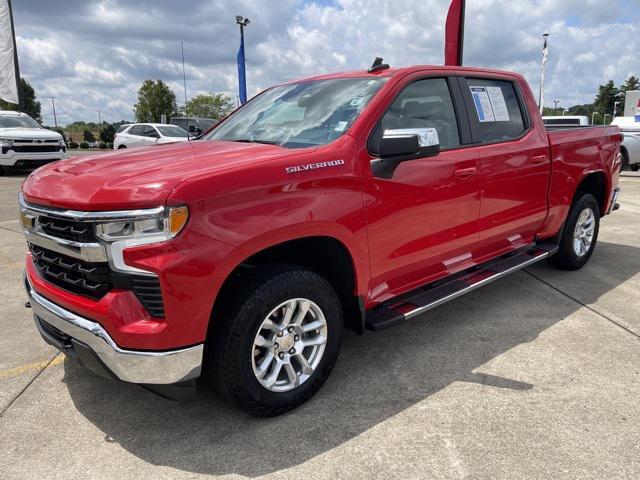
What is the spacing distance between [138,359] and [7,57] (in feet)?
65.6

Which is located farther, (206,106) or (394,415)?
(206,106)

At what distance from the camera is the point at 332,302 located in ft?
9.43

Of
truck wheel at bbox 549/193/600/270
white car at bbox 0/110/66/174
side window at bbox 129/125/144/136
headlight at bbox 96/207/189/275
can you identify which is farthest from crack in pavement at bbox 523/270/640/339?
side window at bbox 129/125/144/136

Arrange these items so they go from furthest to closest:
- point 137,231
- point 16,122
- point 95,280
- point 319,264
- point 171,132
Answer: point 171,132, point 16,122, point 319,264, point 95,280, point 137,231

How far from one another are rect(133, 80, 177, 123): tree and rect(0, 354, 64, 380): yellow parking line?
57088mm

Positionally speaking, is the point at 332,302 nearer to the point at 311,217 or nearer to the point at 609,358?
the point at 311,217

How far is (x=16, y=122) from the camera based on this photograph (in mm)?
15023

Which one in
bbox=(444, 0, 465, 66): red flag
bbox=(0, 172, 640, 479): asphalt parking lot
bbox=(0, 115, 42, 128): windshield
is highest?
bbox=(444, 0, 465, 66): red flag

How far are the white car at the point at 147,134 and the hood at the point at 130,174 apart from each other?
597 inches

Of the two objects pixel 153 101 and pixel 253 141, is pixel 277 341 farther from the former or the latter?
pixel 153 101

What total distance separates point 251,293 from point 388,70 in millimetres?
1893

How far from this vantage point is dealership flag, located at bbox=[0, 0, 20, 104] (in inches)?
706

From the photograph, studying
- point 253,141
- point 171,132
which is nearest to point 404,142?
point 253,141

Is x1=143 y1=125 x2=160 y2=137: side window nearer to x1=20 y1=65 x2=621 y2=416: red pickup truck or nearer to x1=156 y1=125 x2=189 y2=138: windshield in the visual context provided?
x1=156 y1=125 x2=189 y2=138: windshield
